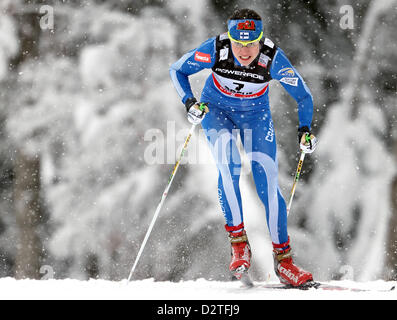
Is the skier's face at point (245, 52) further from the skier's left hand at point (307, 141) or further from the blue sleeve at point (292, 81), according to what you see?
the skier's left hand at point (307, 141)

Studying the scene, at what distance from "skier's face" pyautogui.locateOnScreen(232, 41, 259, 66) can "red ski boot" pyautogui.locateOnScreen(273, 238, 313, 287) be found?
1.38 meters

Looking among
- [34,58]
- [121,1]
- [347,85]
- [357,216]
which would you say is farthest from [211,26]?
[357,216]

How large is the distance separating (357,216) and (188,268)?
3677 millimetres

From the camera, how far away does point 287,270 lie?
3.64m

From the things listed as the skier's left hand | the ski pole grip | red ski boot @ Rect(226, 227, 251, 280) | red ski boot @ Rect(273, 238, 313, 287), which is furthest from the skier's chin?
red ski boot @ Rect(273, 238, 313, 287)

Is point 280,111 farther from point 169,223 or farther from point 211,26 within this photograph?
point 169,223

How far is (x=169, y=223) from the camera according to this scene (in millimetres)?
10359

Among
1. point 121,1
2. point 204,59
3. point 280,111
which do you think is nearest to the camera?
point 204,59

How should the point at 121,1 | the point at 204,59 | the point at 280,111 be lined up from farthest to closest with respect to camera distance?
the point at 121,1 → the point at 280,111 → the point at 204,59

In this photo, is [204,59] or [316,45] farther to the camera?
[316,45]

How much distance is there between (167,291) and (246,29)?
1846 millimetres

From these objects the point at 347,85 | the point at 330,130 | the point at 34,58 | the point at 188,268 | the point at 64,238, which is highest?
the point at 34,58

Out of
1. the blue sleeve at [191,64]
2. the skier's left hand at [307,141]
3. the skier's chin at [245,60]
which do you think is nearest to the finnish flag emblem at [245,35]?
the skier's chin at [245,60]

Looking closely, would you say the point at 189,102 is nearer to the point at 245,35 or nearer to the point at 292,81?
the point at 245,35
